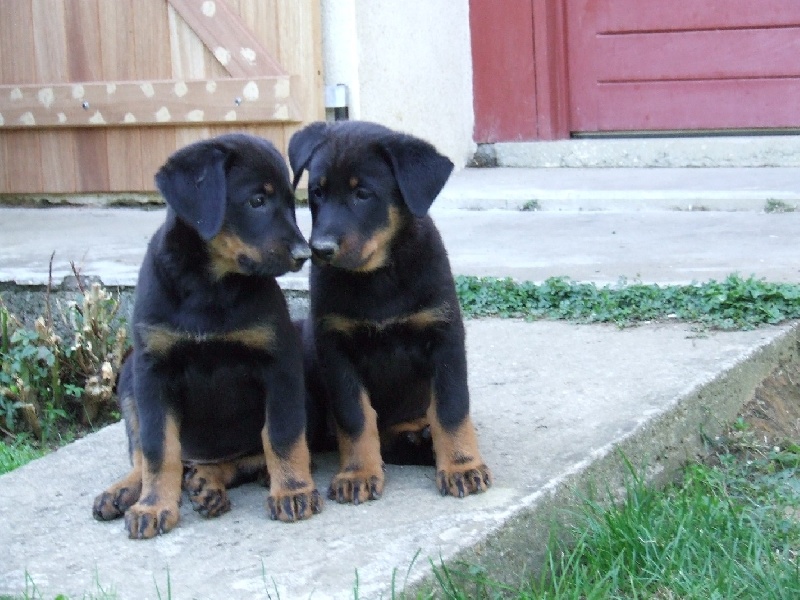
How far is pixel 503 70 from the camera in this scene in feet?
26.6

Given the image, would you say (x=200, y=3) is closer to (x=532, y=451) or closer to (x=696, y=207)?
(x=696, y=207)

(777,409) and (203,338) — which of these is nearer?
(203,338)

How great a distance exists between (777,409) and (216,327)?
2.02 metres

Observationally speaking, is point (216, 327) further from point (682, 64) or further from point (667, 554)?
point (682, 64)

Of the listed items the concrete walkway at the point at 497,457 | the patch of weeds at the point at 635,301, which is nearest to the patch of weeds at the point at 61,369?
the concrete walkway at the point at 497,457

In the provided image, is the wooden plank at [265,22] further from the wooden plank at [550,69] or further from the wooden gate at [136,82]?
the wooden plank at [550,69]

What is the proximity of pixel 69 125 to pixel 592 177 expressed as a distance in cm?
328

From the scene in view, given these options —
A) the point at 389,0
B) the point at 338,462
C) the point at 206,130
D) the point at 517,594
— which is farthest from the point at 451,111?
the point at 517,594

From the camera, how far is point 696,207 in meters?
6.56

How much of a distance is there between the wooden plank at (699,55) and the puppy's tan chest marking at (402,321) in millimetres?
4980

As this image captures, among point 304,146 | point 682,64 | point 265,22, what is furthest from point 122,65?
point 304,146

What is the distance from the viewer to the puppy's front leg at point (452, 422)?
3.13 meters

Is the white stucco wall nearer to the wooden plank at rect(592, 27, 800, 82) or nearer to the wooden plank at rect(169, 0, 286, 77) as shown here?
the wooden plank at rect(169, 0, 286, 77)

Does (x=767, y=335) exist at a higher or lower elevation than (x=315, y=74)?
lower
